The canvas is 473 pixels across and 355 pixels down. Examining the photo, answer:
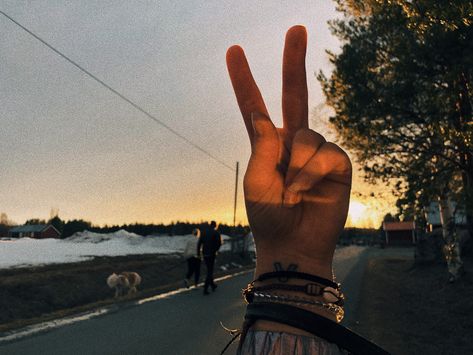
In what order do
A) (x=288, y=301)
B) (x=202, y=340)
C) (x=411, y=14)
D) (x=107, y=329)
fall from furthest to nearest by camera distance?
(x=107, y=329) < (x=202, y=340) < (x=411, y=14) < (x=288, y=301)

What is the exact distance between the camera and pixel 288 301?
1.07 m

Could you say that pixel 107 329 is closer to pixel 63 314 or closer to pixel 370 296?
pixel 63 314

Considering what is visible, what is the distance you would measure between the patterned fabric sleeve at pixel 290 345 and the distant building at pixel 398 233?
6418 cm

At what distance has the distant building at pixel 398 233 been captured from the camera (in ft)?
198

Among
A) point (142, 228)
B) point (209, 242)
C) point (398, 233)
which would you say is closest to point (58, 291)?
point (209, 242)

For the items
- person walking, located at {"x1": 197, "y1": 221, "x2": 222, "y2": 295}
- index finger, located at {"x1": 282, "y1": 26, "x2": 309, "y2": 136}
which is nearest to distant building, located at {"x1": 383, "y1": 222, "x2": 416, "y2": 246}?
person walking, located at {"x1": 197, "y1": 221, "x2": 222, "y2": 295}

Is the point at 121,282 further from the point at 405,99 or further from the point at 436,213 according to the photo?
the point at 436,213

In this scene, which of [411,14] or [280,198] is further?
[411,14]

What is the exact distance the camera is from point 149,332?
21.8ft

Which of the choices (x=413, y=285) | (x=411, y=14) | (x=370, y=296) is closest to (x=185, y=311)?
(x=370, y=296)

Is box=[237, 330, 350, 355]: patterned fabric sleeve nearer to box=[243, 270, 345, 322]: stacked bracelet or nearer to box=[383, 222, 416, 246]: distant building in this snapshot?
box=[243, 270, 345, 322]: stacked bracelet

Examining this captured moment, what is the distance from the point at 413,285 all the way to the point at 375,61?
8.17m

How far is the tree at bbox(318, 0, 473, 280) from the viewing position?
8305 millimetres

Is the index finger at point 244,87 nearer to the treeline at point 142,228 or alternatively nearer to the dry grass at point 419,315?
the dry grass at point 419,315
